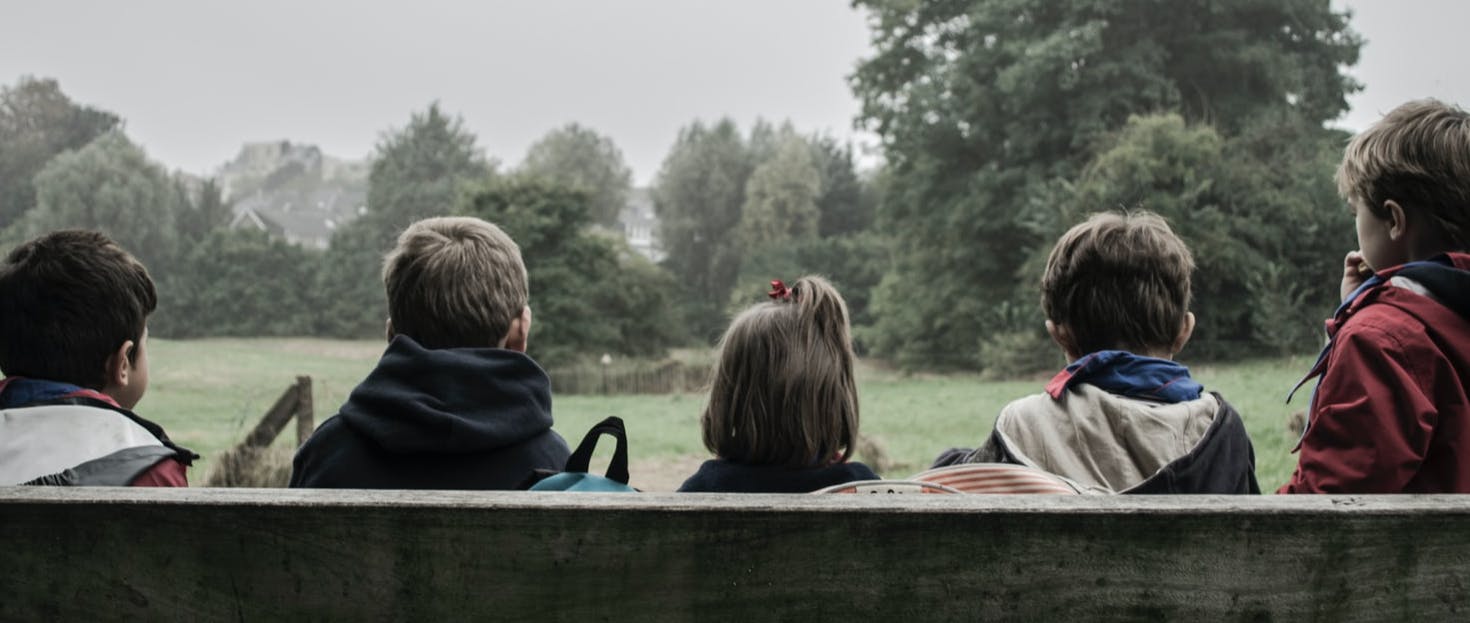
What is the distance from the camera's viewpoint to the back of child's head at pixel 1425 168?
1787mm

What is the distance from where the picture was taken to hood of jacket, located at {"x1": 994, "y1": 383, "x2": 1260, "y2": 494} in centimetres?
179

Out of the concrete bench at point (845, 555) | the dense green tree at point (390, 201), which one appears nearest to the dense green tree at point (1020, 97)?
the dense green tree at point (390, 201)

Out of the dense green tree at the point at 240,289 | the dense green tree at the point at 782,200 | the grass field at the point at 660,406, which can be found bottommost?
the grass field at the point at 660,406

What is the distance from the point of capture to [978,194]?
1024 inches

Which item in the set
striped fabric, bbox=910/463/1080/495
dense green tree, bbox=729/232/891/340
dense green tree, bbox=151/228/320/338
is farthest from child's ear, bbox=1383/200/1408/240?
dense green tree, bbox=729/232/891/340

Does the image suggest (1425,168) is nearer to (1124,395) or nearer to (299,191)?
(1124,395)

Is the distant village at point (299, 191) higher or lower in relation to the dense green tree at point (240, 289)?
higher

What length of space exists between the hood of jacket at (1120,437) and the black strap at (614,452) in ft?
2.31

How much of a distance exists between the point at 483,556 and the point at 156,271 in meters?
23.8

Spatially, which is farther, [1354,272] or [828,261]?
[828,261]

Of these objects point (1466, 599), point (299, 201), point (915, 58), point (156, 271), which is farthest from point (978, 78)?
point (1466, 599)

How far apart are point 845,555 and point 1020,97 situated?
2511 cm

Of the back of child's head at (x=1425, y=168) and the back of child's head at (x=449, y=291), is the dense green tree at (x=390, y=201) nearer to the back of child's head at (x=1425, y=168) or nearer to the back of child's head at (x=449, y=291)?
the back of child's head at (x=449, y=291)

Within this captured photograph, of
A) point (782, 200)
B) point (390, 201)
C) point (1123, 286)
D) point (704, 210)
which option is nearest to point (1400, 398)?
point (1123, 286)
